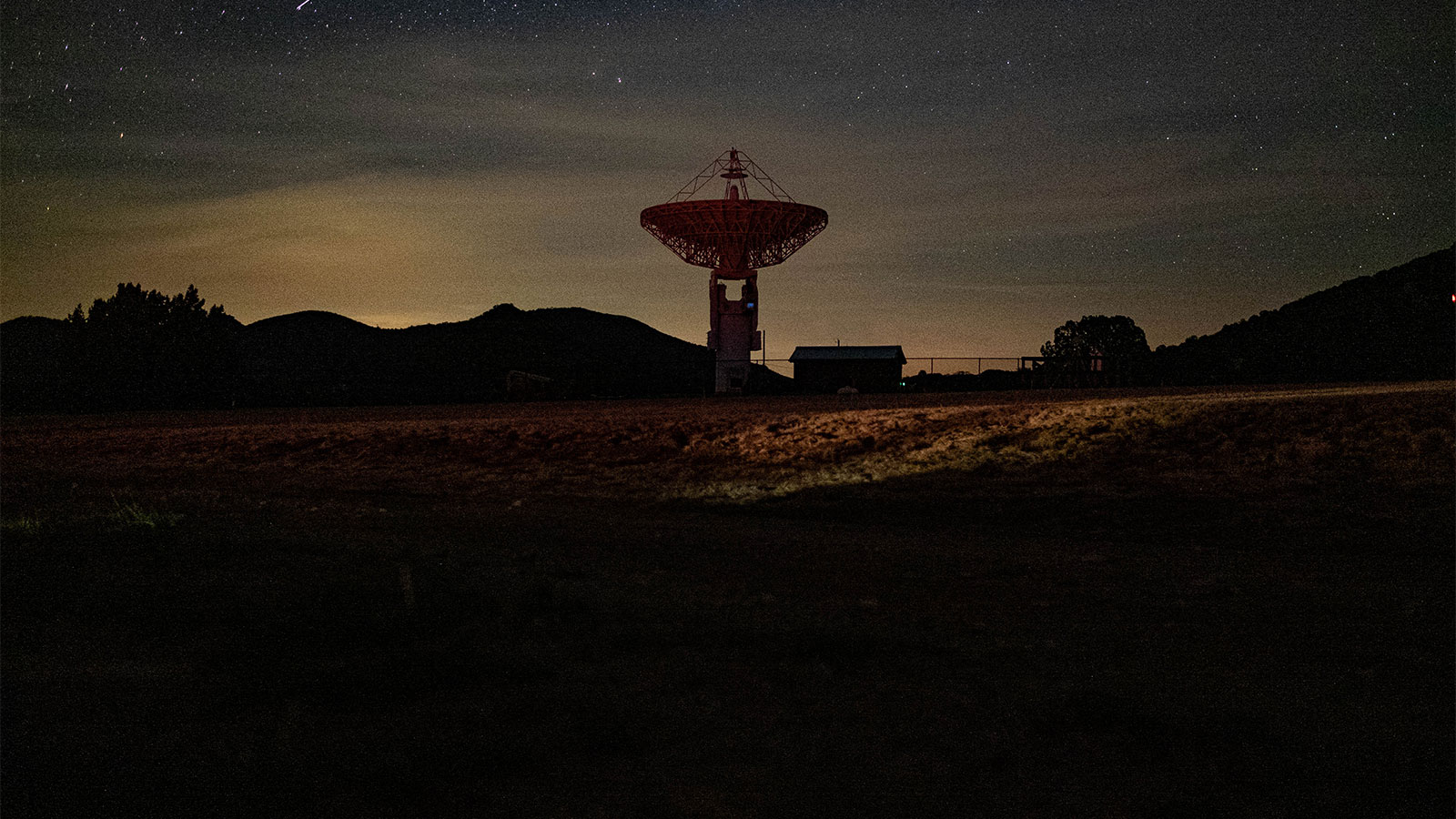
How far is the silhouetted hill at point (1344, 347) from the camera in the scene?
48.2 metres

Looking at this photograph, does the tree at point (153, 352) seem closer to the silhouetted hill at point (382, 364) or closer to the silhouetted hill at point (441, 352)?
the silhouetted hill at point (382, 364)

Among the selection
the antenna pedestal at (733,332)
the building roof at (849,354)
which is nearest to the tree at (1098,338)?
the building roof at (849,354)

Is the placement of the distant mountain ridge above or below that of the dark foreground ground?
above

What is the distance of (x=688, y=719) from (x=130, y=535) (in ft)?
26.0

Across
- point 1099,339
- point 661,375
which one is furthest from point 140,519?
point 1099,339

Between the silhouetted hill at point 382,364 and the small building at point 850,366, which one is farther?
the small building at point 850,366

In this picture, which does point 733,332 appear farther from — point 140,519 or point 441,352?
point 441,352

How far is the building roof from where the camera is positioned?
6238 centimetres

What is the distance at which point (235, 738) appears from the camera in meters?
4.98

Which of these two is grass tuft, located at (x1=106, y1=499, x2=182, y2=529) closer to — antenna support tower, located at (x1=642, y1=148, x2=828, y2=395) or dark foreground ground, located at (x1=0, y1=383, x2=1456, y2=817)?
dark foreground ground, located at (x1=0, y1=383, x2=1456, y2=817)

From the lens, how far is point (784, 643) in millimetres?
6695

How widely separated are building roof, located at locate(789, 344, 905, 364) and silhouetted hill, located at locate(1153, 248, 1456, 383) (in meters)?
15.9

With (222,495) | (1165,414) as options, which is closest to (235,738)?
(222,495)

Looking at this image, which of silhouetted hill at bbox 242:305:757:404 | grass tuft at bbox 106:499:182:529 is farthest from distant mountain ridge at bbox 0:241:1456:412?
grass tuft at bbox 106:499:182:529
